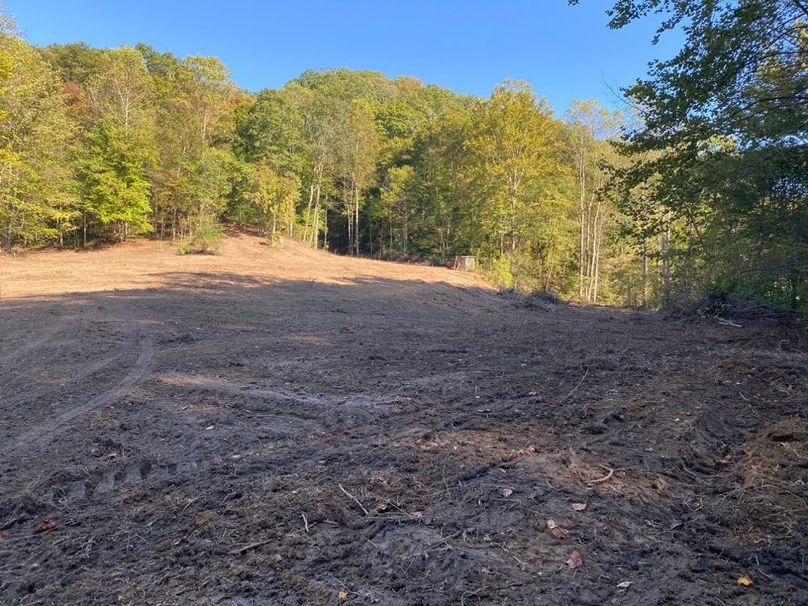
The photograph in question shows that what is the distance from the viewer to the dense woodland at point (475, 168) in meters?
Result: 7.30

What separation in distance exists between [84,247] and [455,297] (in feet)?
78.1

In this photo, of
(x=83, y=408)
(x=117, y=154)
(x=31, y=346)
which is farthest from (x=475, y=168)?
(x=83, y=408)

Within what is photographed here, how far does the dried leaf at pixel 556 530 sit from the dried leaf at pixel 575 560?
120mm

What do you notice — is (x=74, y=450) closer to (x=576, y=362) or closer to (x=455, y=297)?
(x=576, y=362)

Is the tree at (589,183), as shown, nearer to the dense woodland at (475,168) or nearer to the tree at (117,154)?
the dense woodland at (475,168)

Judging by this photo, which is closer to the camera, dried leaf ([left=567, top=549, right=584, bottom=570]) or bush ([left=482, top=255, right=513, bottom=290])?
dried leaf ([left=567, top=549, right=584, bottom=570])

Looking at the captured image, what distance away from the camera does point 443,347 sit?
797cm

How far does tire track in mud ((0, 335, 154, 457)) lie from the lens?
414cm

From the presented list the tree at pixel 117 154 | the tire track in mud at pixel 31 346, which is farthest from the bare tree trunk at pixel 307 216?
the tire track in mud at pixel 31 346

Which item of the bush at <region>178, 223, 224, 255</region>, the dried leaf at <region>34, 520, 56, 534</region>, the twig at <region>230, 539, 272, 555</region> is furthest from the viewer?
the bush at <region>178, 223, 224, 255</region>

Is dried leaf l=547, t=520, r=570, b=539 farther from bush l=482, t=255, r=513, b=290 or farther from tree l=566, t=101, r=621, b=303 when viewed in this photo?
tree l=566, t=101, r=621, b=303

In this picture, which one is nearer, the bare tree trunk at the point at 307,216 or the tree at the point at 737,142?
the tree at the point at 737,142

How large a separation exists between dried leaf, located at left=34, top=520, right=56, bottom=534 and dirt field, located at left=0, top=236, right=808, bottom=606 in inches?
1.5

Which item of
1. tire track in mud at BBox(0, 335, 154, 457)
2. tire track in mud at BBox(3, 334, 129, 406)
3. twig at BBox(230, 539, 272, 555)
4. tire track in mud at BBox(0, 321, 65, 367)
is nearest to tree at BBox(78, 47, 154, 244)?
tire track in mud at BBox(0, 321, 65, 367)
